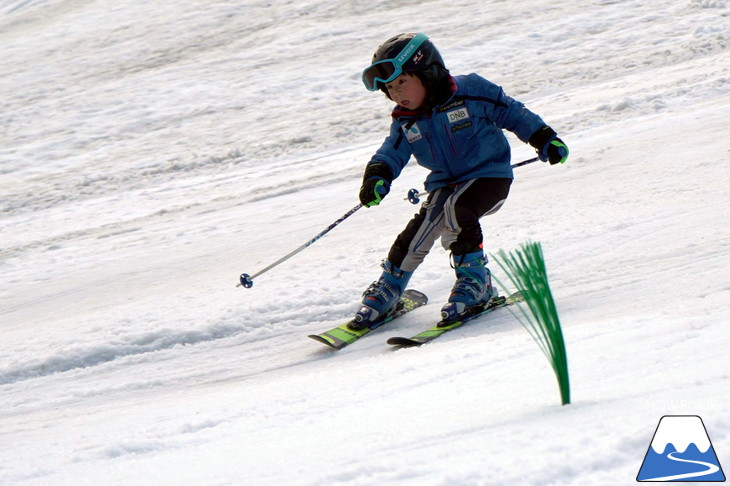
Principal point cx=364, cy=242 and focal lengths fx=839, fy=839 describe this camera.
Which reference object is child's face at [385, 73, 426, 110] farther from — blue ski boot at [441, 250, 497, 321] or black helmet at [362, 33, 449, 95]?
blue ski boot at [441, 250, 497, 321]

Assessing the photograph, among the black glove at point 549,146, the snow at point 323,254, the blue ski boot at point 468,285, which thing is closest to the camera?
the snow at point 323,254

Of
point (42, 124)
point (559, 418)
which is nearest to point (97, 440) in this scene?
point (559, 418)

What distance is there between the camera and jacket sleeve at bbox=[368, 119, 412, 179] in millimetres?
4805

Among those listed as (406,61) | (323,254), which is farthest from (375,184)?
(323,254)

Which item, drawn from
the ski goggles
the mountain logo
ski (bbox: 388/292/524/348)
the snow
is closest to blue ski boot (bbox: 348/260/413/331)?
the snow

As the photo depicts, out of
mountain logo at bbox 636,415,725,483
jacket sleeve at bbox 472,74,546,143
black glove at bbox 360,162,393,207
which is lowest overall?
black glove at bbox 360,162,393,207

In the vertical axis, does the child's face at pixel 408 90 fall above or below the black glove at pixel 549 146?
above

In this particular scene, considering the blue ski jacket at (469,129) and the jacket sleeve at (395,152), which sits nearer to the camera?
the blue ski jacket at (469,129)

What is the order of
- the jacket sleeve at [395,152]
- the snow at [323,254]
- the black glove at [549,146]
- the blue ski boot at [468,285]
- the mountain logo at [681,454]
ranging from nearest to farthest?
the mountain logo at [681,454] → the snow at [323,254] → the blue ski boot at [468,285] → the black glove at [549,146] → the jacket sleeve at [395,152]

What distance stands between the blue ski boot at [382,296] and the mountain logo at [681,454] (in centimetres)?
270

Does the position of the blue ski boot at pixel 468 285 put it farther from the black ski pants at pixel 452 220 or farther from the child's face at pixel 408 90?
the child's face at pixel 408 90

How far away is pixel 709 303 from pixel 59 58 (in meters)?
13.2

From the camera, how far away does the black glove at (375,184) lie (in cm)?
461

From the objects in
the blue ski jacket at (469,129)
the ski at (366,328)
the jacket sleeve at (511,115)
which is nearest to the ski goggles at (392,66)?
the blue ski jacket at (469,129)
